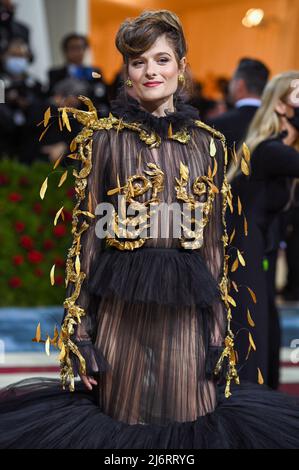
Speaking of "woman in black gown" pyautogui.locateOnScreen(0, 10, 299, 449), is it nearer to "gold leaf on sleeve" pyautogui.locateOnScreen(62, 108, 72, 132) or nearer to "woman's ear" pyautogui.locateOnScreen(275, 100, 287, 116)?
"gold leaf on sleeve" pyautogui.locateOnScreen(62, 108, 72, 132)

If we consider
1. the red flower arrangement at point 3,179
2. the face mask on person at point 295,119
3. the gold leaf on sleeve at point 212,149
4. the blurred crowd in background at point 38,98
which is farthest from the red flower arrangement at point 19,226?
the gold leaf on sleeve at point 212,149

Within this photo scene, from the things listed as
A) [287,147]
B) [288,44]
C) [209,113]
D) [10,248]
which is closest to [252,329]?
[287,147]

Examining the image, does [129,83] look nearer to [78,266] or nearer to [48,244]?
[78,266]

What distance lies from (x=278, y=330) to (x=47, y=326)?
112 inches

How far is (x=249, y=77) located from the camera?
228 inches

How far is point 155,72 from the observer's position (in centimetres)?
301

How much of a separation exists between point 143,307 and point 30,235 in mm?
5506

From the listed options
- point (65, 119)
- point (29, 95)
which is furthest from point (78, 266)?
point (29, 95)

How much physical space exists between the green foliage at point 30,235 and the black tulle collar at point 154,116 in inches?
201

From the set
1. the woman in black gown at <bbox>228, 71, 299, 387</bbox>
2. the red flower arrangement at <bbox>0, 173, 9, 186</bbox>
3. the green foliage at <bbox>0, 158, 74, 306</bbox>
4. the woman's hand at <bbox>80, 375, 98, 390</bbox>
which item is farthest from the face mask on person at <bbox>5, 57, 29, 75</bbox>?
the woman's hand at <bbox>80, 375, 98, 390</bbox>

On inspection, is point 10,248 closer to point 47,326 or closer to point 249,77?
point 47,326

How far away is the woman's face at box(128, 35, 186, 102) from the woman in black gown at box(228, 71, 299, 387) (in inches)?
62.9

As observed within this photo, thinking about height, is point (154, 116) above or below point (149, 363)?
above

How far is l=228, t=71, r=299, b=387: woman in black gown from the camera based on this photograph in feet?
15.2
